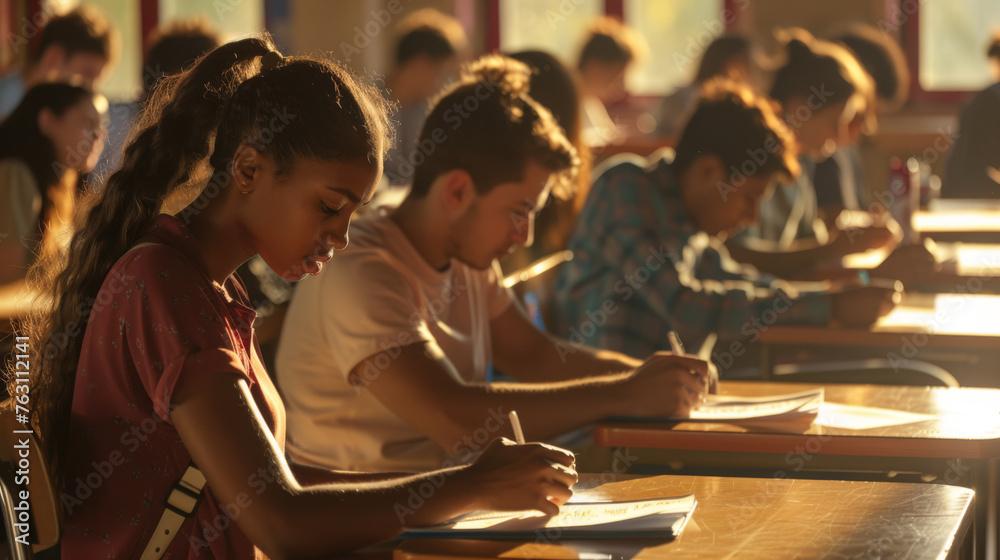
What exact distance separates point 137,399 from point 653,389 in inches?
32.1

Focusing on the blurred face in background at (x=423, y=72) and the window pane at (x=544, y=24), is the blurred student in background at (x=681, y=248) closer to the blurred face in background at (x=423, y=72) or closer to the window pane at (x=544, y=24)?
the blurred face in background at (x=423, y=72)

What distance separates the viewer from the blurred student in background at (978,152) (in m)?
3.78

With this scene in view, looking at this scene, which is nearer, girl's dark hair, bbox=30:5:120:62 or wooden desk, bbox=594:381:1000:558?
wooden desk, bbox=594:381:1000:558

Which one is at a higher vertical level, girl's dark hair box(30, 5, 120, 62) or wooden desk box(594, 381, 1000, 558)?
girl's dark hair box(30, 5, 120, 62)

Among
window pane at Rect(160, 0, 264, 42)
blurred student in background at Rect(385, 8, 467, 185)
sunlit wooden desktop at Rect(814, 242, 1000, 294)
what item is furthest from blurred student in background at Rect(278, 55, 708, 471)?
window pane at Rect(160, 0, 264, 42)

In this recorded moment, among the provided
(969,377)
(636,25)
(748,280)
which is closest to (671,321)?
(748,280)

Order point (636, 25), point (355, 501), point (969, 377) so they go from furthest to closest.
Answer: point (636, 25) < point (969, 377) < point (355, 501)

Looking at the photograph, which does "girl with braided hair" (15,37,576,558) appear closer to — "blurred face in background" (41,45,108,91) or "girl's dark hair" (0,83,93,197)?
"girl's dark hair" (0,83,93,197)

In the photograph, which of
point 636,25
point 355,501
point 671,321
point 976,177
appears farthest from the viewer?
point 636,25

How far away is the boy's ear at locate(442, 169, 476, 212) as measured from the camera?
1.83 meters

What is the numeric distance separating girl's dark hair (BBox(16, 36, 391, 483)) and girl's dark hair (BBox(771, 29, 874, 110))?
2.95 meters

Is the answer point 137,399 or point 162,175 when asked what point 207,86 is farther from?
point 137,399

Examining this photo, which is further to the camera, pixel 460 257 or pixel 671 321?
pixel 671 321

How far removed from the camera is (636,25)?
7.62 m
